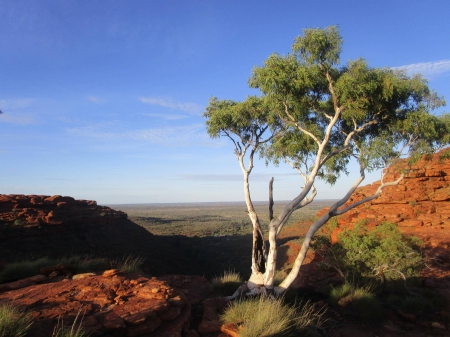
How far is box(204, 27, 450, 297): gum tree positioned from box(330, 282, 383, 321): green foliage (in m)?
2.19

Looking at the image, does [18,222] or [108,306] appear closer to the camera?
[108,306]

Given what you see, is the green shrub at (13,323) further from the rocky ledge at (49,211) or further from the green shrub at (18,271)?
the rocky ledge at (49,211)

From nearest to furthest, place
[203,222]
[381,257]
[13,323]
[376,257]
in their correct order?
[13,323]
[381,257]
[376,257]
[203,222]

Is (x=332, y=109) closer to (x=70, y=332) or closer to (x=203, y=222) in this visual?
(x=70, y=332)

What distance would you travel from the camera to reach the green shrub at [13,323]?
405 centimetres

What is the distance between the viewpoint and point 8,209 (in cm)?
2605

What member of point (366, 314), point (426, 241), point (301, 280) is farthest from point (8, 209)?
point (426, 241)

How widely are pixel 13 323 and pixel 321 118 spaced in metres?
9.32

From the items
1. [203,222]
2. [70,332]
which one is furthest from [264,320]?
[203,222]

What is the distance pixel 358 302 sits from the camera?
29.2 feet

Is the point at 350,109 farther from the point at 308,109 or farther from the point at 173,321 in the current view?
the point at 173,321

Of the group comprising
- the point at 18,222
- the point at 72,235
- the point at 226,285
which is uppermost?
the point at 18,222

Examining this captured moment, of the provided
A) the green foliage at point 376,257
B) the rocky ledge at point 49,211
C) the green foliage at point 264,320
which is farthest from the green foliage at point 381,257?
the rocky ledge at point 49,211

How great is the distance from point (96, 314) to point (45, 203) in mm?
29016
